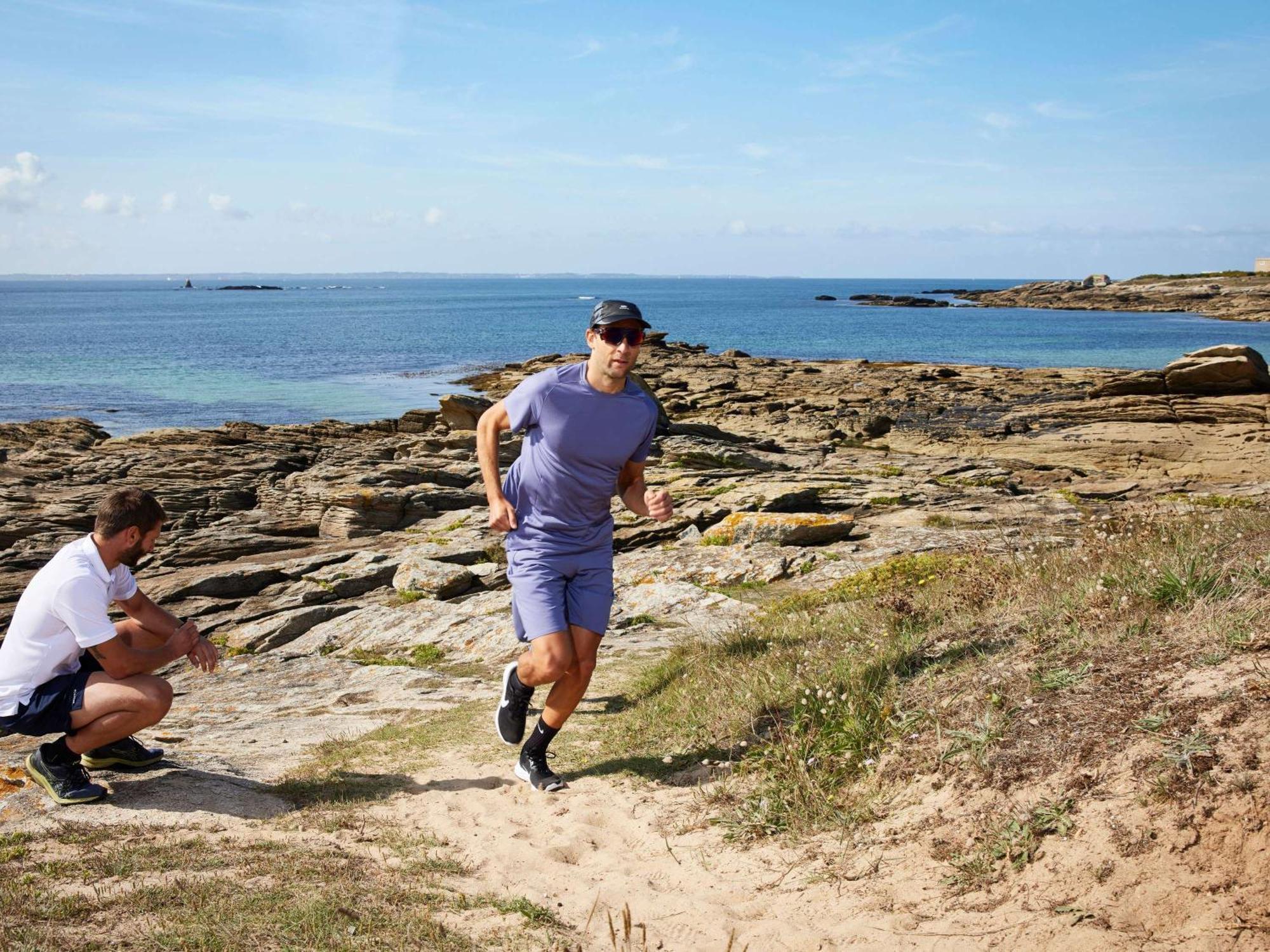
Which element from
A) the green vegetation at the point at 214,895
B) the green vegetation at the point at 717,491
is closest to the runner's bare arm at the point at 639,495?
the green vegetation at the point at 214,895

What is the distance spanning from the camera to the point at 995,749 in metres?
4.88

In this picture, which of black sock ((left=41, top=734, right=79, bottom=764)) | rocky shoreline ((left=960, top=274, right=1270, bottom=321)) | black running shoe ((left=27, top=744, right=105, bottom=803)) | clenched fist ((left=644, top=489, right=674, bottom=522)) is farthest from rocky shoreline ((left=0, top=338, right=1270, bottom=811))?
rocky shoreline ((left=960, top=274, right=1270, bottom=321))

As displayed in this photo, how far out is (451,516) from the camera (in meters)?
16.8

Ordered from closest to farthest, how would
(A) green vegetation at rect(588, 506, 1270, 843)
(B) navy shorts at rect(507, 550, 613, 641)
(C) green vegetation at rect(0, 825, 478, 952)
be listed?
(C) green vegetation at rect(0, 825, 478, 952) < (A) green vegetation at rect(588, 506, 1270, 843) < (B) navy shorts at rect(507, 550, 613, 641)

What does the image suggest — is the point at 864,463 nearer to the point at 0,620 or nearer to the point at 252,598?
the point at 252,598

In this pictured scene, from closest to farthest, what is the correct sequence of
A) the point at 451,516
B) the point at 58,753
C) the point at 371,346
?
the point at 58,753 < the point at 451,516 < the point at 371,346

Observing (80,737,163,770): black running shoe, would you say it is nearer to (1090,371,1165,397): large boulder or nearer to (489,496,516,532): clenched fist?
(489,496,516,532): clenched fist

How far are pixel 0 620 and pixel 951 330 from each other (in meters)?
90.0

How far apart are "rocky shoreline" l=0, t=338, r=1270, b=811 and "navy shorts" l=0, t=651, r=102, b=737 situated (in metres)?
0.91

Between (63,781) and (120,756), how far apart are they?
455mm

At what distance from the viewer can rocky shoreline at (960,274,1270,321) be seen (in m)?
102

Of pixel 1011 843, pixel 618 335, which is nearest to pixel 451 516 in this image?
pixel 618 335

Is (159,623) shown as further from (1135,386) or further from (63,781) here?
(1135,386)

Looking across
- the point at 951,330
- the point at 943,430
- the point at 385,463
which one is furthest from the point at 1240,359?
the point at 951,330
